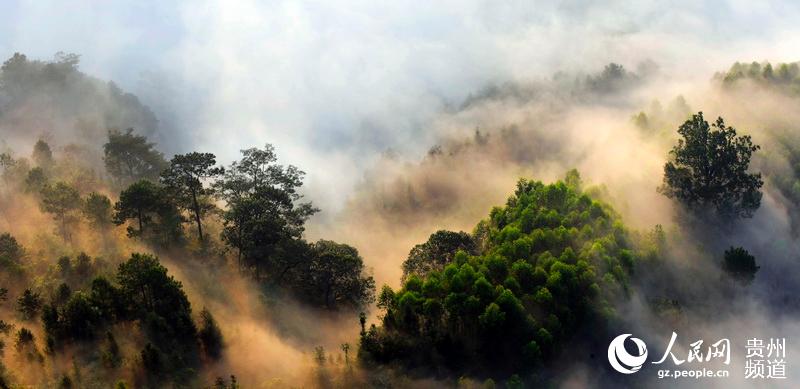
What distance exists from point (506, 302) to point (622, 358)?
1432cm

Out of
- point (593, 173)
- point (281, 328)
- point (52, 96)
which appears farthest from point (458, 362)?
point (52, 96)

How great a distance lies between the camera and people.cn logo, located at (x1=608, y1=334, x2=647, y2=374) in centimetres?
6147

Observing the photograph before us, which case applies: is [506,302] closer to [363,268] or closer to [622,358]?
[622,358]

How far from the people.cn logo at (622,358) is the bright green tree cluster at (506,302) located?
2516 mm

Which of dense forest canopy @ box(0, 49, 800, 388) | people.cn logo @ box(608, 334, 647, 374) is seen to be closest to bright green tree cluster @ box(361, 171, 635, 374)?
dense forest canopy @ box(0, 49, 800, 388)

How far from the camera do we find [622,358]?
61688mm

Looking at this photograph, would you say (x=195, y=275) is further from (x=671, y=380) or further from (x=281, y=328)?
(x=671, y=380)
